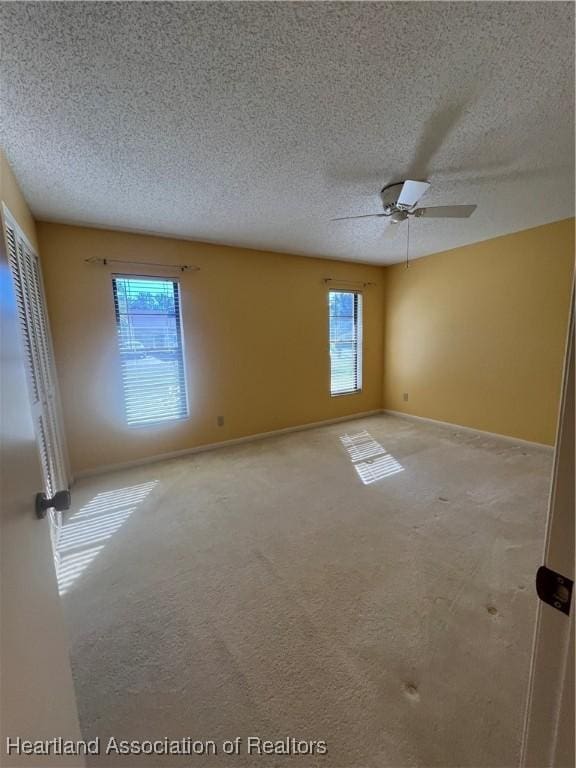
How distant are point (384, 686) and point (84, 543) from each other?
197 cm

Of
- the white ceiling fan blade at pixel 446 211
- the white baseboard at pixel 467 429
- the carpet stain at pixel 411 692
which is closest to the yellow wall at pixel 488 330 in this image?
the white baseboard at pixel 467 429

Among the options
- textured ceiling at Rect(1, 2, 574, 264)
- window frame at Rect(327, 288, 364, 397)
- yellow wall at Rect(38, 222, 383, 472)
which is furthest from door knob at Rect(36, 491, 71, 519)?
window frame at Rect(327, 288, 364, 397)

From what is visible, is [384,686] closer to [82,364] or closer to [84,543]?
[84,543]

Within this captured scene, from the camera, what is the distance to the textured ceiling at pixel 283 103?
3.67 ft

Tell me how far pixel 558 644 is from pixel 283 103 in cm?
207

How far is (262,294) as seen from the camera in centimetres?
404

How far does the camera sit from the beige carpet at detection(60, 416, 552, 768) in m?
1.10

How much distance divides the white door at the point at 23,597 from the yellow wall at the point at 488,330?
421 cm

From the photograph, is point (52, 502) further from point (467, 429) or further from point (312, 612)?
point (467, 429)

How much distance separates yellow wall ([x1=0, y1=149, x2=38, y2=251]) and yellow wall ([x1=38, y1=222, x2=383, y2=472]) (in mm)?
396

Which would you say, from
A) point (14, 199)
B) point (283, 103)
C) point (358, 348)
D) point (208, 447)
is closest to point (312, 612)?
point (283, 103)

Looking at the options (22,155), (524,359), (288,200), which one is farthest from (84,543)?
(524,359)

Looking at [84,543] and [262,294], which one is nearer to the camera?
[84,543]

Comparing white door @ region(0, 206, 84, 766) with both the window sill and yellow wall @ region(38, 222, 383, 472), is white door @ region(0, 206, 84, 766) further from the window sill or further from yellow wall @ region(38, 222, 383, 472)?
the window sill
